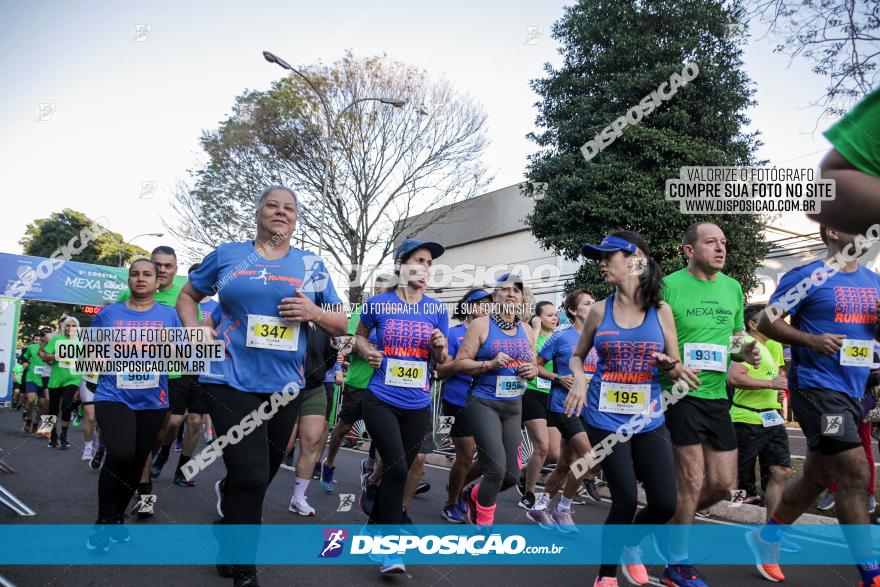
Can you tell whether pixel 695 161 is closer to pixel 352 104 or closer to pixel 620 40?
pixel 620 40

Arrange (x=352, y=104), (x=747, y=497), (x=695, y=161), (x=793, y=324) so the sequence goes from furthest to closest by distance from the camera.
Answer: (x=352, y=104)
(x=695, y=161)
(x=747, y=497)
(x=793, y=324)

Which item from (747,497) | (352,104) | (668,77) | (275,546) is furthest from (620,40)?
(275,546)

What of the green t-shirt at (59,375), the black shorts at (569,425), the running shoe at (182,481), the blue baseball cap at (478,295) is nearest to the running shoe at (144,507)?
the running shoe at (182,481)

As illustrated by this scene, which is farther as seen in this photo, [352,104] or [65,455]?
[352,104]

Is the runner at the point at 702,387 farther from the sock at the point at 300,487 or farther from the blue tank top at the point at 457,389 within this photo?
the sock at the point at 300,487

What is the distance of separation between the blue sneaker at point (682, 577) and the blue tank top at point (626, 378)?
923 millimetres

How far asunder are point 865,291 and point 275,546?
456cm

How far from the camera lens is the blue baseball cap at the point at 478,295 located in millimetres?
6504

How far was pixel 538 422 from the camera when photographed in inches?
280

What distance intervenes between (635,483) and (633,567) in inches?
26.3

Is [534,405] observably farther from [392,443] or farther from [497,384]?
[392,443]

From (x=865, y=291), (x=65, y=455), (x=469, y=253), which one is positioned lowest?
(x=65, y=455)

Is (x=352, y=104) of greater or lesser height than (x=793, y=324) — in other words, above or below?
above

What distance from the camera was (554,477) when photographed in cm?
668
